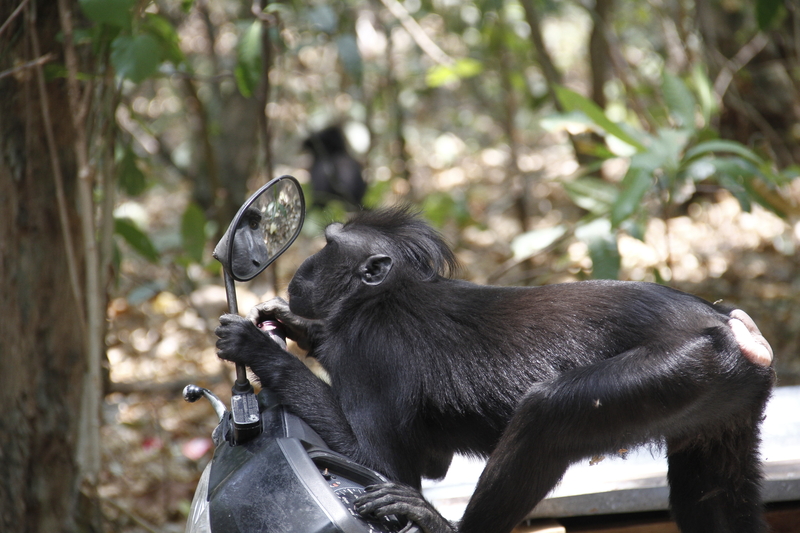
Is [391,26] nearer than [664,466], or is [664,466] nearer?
[664,466]

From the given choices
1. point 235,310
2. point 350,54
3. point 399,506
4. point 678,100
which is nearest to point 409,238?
point 235,310

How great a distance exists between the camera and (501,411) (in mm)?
2502

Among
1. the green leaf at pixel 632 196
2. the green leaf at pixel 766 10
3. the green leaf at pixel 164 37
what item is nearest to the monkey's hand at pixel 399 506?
the green leaf at pixel 632 196

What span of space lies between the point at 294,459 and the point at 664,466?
2033 mm

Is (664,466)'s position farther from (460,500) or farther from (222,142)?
(222,142)

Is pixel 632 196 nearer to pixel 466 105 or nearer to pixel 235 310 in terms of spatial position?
pixel 235 310

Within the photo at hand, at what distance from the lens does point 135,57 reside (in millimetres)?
2887

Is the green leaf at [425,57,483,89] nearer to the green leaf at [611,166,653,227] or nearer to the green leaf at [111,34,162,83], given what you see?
the green leaf at [611,166,653,227]

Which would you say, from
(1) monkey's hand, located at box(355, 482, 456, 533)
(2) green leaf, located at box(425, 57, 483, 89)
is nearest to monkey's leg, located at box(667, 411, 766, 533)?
(1) monkey's hand, located at box(355, 482, 456, 533)

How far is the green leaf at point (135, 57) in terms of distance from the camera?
286cm

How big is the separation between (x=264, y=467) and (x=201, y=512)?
Answer: 0.21 metres

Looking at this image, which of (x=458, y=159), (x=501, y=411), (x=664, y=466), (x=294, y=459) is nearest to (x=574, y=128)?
(x=664, y=466)

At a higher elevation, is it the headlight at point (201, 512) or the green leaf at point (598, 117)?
the green leaf at point (598, 117)

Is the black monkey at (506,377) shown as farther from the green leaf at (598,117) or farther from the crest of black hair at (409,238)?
the green leaf at (598,117)
